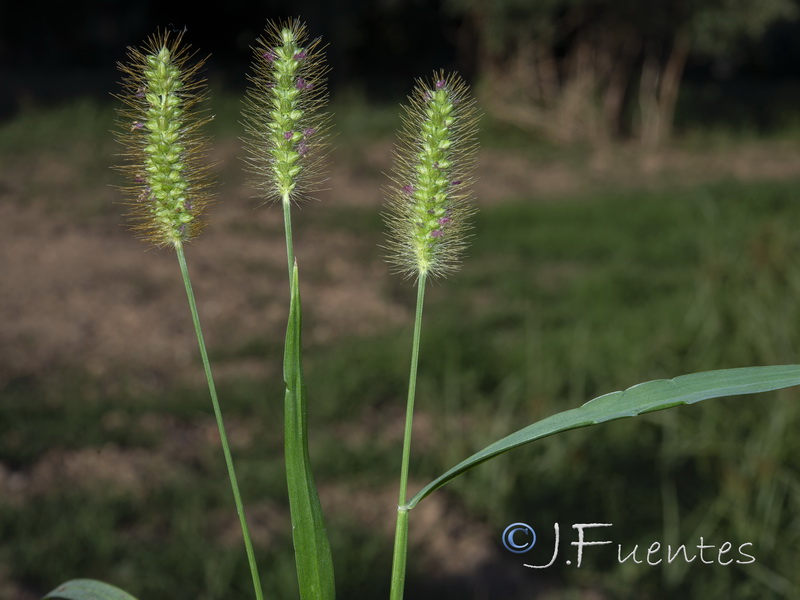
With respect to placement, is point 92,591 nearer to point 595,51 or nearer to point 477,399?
point 477,399

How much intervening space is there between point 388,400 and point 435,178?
3273 mm

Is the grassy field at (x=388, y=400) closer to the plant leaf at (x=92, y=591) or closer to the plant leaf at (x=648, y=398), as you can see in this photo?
the plant leaf at (x=92, y=591)

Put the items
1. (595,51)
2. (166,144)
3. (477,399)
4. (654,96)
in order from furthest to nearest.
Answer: (595,51)
(654,96)
(477,399)
(166,144)

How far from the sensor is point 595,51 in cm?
1128

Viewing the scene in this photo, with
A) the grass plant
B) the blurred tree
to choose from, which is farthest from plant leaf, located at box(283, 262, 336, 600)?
the blurred tree

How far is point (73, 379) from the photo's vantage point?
13.3 feet

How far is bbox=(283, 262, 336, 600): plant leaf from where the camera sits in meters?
0.84

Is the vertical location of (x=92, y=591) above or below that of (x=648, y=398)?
below

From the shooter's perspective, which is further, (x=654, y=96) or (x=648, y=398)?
(x=654, y=96)

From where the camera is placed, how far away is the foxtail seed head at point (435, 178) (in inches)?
32.2

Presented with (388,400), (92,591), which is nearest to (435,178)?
(92,591)

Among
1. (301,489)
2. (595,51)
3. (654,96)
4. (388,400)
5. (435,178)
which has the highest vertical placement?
(595,51)

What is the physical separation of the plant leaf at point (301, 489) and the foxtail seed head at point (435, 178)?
12cm

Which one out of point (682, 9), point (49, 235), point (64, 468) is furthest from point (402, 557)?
point (682, 9)
